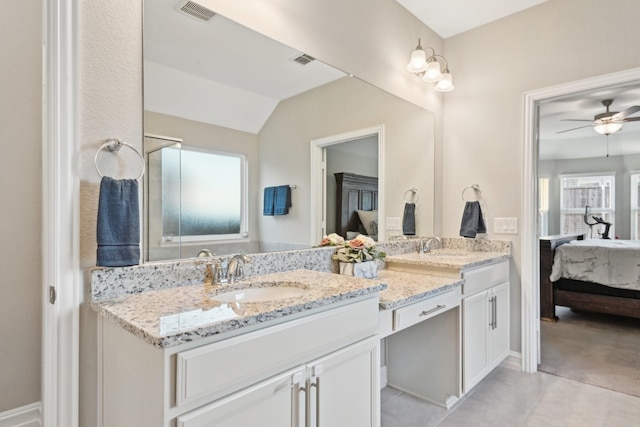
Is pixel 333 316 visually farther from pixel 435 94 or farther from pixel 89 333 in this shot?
pixel 435 94

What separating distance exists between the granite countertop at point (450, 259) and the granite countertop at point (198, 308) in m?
0.84

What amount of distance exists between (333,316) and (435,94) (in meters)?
2.40

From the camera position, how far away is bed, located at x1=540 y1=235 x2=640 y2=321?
3.67m

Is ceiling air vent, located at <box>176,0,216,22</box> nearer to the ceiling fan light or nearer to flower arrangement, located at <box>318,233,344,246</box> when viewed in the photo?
flower arrangement, located at <box>318,233,344,246</box>

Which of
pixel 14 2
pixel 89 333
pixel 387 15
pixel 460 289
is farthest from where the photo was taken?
pixel 387 15

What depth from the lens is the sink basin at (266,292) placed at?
1.49m

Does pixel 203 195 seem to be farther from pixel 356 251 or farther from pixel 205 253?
pixel 356 251

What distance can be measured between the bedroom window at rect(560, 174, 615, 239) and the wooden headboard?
7.06m

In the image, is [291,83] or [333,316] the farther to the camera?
[291,83]

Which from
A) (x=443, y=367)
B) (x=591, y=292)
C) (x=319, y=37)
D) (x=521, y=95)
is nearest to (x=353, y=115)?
(x=319, y=37)

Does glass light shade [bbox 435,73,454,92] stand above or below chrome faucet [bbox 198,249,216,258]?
above

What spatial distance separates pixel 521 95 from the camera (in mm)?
2689

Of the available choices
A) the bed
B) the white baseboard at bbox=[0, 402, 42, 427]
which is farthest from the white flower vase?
the bed

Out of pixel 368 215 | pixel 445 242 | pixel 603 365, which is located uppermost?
pixel 368 215
